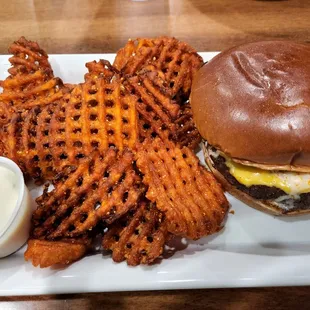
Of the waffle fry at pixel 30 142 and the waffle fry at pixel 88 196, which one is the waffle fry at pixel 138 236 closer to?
the waffle fry at pixel 88 196

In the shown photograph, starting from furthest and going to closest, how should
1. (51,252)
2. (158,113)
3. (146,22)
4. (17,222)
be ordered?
1. (146,22)
2. (158,113)
3. (17,222)
4. (51,252)

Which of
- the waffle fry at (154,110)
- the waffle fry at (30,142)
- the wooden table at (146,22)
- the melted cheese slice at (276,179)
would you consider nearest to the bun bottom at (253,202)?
the melted cheese slice at (276,179)

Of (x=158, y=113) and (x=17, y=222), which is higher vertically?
(x=158, y=113)

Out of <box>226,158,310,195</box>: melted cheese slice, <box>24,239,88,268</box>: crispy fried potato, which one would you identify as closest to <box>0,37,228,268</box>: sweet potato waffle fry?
<box>24,239,88,268</box>: crispy fried potato

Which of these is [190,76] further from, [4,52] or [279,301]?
[4,52]

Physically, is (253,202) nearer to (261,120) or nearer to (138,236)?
(261,120)

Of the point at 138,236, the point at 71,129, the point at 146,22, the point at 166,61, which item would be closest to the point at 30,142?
the point at 71,129

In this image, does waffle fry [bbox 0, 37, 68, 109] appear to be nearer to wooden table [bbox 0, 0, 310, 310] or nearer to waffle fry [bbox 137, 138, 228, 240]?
waffle fry [bbox 137, 138, 228, 240]

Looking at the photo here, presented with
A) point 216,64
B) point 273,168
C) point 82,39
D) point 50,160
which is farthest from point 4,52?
point 273,168
